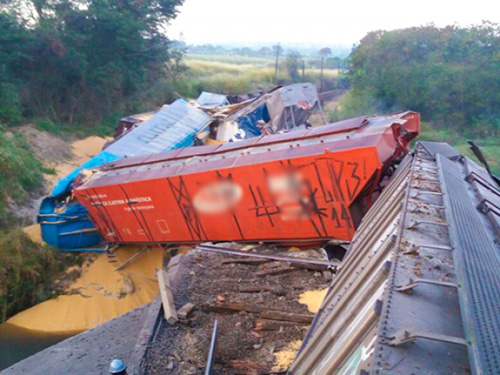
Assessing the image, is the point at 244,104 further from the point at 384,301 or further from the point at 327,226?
the point at 384,301

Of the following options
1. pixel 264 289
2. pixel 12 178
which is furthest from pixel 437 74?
pixel 264 289

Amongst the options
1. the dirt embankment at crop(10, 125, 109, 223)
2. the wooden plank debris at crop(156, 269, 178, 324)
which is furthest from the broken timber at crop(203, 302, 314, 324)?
the dirt embankment at crop(10, 125, 109, 223)

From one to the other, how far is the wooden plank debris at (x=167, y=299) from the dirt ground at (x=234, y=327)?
9 cm

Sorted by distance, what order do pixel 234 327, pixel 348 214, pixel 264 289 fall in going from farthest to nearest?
pixel 348 214
pixel 264 289
pixel 234 327

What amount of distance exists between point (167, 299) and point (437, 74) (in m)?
20.9

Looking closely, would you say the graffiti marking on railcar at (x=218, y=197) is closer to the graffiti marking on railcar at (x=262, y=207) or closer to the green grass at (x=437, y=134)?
the graffiti marking on railcar at (x=262, y=207)

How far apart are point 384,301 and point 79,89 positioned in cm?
2329

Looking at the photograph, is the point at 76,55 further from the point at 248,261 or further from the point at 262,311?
the point at 262,311

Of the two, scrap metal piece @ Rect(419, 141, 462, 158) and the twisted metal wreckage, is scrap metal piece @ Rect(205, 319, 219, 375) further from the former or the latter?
scrap metal piece @ Rect(419, 141, 462, 158)

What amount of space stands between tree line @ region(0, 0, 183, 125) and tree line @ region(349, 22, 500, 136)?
1196 centimetres

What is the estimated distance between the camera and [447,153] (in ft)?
25.1

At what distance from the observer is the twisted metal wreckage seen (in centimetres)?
249

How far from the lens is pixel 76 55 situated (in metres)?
21.1

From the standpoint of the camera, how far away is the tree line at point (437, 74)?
2142 cm
